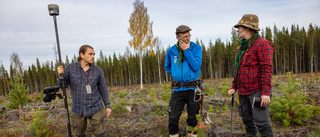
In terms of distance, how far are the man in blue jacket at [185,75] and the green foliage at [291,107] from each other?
265cm

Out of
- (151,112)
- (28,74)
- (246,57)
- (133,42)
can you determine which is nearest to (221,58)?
(133,42)

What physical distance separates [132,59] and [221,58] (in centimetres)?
2539

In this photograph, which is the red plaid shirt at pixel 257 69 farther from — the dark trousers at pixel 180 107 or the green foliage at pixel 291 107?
the green foliage at pixel 291 107

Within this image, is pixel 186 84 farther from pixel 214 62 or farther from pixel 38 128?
pixel 214 62

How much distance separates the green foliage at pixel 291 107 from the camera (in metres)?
4.21

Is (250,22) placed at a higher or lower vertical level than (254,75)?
higher

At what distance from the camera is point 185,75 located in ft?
10.2

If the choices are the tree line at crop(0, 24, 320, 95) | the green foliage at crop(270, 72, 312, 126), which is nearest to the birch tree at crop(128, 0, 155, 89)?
the tree line at crop(0, 24, 320, 95)

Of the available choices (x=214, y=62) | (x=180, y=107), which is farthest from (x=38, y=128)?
(x=214, y=62)

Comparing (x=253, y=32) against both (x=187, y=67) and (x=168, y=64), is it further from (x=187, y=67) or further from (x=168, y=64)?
(x=168, y=64)

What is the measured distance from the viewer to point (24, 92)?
8.10 metres

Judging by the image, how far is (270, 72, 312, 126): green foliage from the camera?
166 inches

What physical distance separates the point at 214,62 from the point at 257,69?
153 ft

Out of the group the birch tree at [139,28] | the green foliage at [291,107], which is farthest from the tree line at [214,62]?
the green foliage at [291,107]
